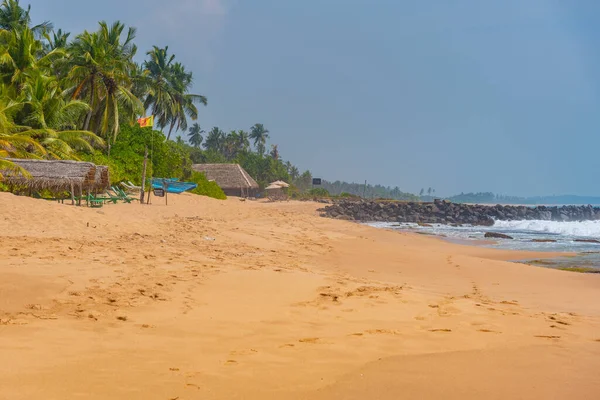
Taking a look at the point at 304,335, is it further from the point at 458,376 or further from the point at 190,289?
the point at 190,289

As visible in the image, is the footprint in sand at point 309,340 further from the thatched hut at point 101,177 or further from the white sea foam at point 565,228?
the white sea foam at point 565,228

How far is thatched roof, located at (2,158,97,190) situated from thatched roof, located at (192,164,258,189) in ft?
112

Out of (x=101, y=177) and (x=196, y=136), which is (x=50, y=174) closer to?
(x=101, y=177)

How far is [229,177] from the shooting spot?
54.5 m

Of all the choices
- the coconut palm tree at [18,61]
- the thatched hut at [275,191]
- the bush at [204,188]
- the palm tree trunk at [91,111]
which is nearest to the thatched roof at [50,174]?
the coconut palm tree at [18,61]

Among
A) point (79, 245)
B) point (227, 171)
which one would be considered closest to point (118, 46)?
point (227, 171)

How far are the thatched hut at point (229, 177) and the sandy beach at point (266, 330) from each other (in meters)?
43.3

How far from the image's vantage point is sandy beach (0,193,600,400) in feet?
10.7

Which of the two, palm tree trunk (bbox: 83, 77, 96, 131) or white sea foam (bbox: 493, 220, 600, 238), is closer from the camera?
palm tree trunk (bbox: 83, 77, 96, 131)

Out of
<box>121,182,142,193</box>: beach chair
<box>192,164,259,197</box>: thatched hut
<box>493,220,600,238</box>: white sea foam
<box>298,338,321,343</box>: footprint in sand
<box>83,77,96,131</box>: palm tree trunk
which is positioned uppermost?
<box>83,77,96,131</box>: palm tree trunk

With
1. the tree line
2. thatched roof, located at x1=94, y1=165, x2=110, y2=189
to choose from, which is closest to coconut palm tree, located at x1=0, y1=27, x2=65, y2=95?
the tree line

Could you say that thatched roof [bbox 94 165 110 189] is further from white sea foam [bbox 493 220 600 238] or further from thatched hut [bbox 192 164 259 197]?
thatched hut [bbox 192 164 259 197]

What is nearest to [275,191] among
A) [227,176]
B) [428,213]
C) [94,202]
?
[227,176]

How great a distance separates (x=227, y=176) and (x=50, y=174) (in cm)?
3564
